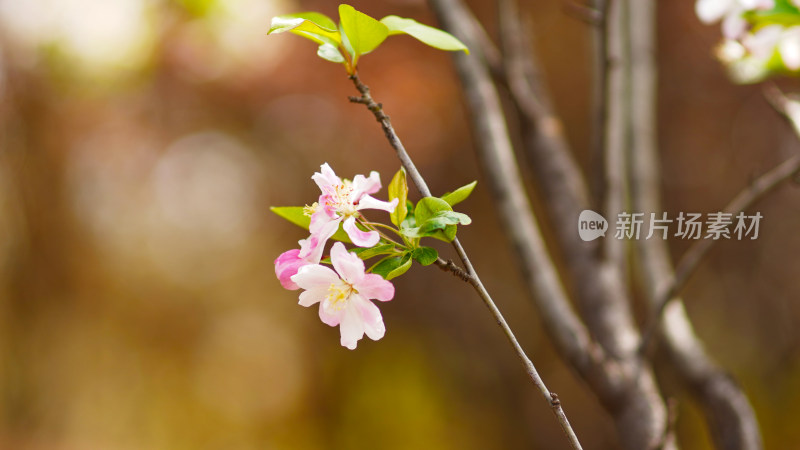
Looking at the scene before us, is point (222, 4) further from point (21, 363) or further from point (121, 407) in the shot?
point (121, 407)

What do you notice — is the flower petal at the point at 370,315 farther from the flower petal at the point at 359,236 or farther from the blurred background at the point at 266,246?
the blurred background at the point at 266,246

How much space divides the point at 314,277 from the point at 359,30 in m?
0.20

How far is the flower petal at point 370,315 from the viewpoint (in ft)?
1.35

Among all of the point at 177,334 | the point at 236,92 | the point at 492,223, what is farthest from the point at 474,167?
the point at 177,334

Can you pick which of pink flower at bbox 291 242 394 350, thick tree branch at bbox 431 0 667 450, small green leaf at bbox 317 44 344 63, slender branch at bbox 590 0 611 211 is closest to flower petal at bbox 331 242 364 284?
pink flower at bbox 291 242 394 350

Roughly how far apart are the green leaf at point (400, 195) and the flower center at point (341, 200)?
1.3 inches

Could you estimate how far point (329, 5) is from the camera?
2.21 m

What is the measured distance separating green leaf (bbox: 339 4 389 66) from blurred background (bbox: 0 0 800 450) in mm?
1470

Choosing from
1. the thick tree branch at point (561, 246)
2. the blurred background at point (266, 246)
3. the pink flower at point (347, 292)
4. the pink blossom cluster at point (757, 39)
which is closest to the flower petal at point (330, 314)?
the pink flower at point (347, 292)

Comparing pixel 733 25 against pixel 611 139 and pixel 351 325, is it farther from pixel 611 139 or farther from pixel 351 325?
pixel 351 325

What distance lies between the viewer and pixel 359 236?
385 mm

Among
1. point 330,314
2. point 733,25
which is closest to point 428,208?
point 330,314

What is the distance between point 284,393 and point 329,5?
2.04 meters

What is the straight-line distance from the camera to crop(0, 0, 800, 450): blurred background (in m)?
2.05
